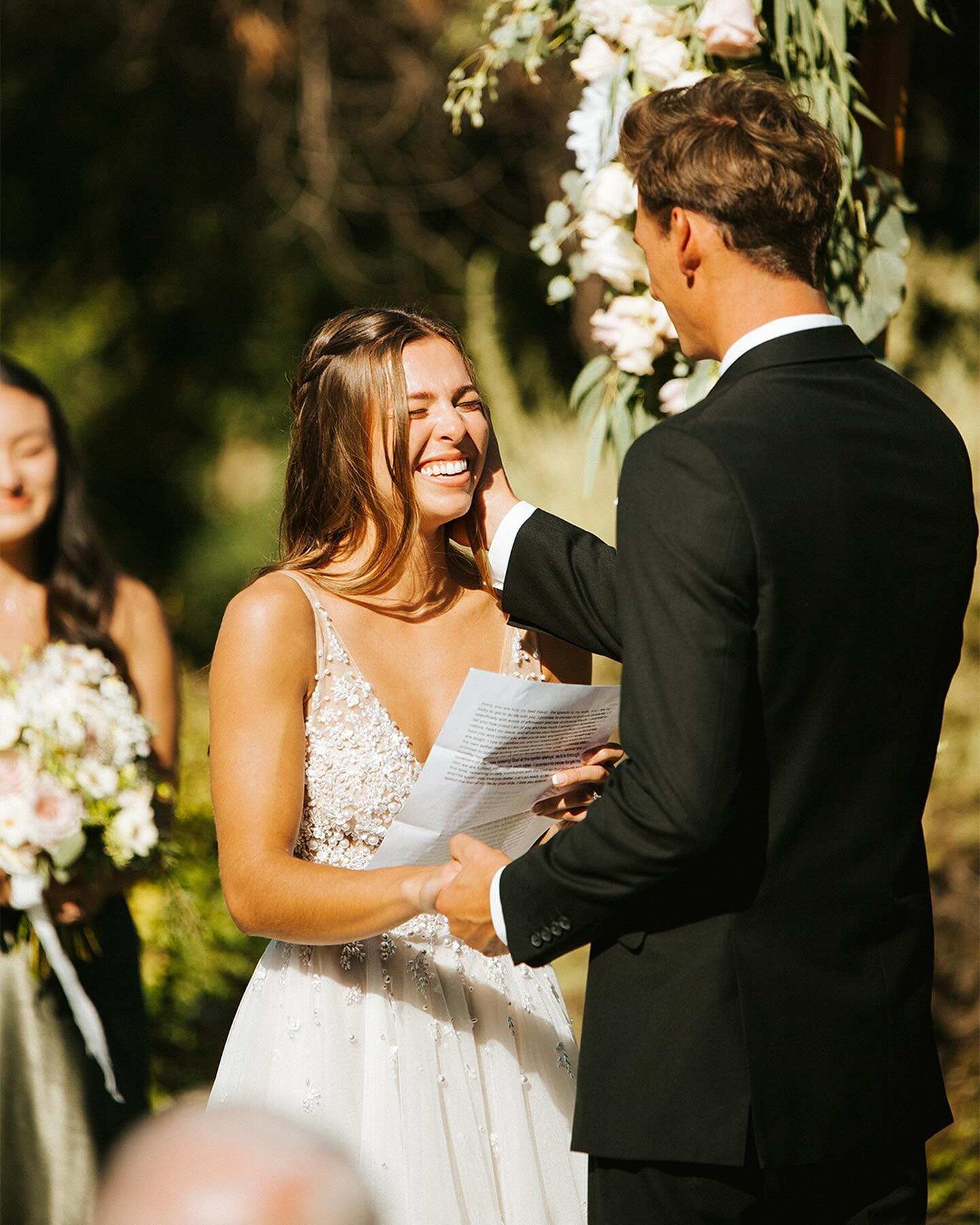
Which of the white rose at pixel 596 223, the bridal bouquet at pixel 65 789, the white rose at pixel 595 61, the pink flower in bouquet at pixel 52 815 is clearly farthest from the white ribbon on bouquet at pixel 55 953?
the white rose at pixel 595 61

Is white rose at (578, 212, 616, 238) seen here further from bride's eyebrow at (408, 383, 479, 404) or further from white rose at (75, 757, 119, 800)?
white rose at (75, 757, 119, 800)

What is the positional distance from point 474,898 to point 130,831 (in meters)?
1.20

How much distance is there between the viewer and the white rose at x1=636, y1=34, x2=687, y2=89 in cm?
255

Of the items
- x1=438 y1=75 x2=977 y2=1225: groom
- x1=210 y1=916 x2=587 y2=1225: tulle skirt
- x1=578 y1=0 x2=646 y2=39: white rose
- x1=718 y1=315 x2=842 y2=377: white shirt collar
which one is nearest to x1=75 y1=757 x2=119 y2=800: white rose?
x1=210 y1=916 x2=587 y2=1225: tulle skirt

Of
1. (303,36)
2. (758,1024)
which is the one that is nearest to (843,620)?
(758,1024)

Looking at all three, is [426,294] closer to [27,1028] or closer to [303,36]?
[303,36]

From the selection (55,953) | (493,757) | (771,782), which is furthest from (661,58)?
(55,953)

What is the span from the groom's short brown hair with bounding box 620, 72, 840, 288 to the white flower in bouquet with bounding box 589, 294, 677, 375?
90 cm

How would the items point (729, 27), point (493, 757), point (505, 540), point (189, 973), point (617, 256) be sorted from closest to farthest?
point (493, 757) < point (505, 540) < point (729, 27) < point (617, 256) < point (189, 973)

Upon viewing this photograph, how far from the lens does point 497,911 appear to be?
1.81 metres

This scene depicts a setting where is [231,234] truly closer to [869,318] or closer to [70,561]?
[70,561]

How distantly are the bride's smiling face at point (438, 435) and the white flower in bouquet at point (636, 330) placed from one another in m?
0.56

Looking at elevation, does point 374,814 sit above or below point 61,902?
above

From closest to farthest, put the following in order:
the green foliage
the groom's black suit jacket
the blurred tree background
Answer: the groom's black suit jacket, the green foliage, the blurred tree background
